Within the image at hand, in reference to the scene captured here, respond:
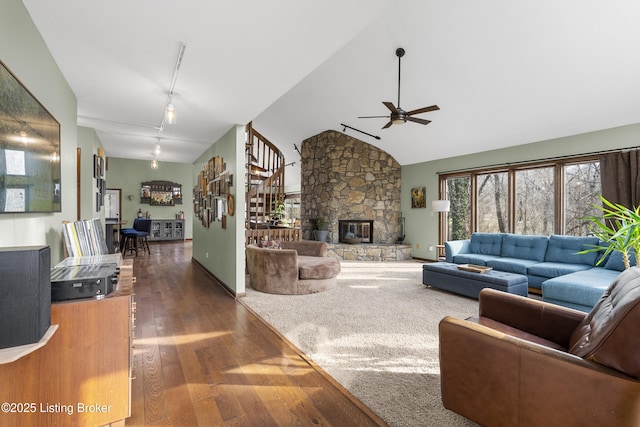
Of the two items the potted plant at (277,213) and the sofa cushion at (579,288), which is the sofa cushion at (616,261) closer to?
the sofa cushion at (579,288)

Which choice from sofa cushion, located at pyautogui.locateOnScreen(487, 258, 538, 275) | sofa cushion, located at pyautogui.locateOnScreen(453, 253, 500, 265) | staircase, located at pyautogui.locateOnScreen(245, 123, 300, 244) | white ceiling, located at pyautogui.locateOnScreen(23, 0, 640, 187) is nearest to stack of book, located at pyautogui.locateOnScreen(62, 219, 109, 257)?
white ceiling, located at pyautogui.locateOnScreen(23, 0, 640, 187)

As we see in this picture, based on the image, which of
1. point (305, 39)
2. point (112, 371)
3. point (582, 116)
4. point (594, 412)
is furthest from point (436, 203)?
point (112, 371)

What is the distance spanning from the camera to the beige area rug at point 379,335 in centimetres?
197

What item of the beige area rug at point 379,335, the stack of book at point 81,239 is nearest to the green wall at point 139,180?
the beige area rug at point 379,335

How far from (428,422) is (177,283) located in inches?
175

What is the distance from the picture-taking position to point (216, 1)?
1917mm

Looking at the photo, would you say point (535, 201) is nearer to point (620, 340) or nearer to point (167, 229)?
point (620, 340)

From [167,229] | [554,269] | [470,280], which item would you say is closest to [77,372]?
[470,280]

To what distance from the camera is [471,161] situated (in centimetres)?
662

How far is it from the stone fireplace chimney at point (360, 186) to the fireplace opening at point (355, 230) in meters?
0.09

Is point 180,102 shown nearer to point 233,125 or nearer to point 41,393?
point 233,125

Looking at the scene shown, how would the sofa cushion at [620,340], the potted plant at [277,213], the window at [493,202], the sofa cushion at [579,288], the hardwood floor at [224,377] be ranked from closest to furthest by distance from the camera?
1. the sofa cushion at [620,340]
2. the hardwood floor at [224,377]
3. the sofa cushion at [579,288]
4. the window at [493,202]
5. the potted plant at [277,213]

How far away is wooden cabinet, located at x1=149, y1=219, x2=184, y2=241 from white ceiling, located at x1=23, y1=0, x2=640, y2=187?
3.92 metres

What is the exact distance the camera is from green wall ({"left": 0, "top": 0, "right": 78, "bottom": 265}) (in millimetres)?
1701
